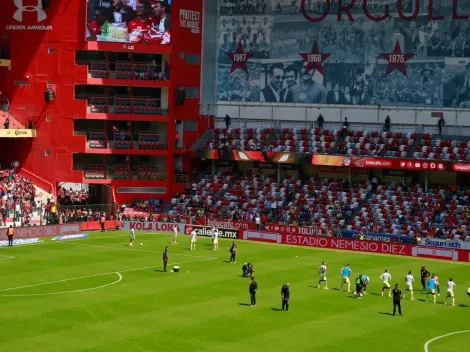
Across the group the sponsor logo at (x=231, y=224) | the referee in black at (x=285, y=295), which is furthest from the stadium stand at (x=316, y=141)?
the referee in black at (x=285, y=295)

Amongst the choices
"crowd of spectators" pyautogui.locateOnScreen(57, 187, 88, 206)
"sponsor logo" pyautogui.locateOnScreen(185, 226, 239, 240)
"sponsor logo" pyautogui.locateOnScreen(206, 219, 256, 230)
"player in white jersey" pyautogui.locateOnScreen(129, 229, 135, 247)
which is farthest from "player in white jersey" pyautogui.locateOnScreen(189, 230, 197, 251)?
"crowd of spectators" pyautogui.locateOnScreen(57, 187, 88, 206)

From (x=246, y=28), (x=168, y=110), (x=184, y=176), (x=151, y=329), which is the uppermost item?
(x=246, y=28)

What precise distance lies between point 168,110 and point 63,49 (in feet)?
34.6

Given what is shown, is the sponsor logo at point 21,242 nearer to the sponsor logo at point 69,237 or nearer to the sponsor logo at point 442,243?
the sponsor logo at point 69,237

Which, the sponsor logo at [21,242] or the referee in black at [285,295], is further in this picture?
the sponsor logo at [21,242]

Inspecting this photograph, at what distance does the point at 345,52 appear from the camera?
85562 mm

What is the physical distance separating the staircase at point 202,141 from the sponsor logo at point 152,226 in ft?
33.0

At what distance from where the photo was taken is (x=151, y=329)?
138 feet

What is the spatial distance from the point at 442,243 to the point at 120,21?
33656 millimetres

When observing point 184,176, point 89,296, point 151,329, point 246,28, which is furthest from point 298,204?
point 151,329

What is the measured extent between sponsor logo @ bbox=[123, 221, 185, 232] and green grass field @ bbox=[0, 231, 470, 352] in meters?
10.0

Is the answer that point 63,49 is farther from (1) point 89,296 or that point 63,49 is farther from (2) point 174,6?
(1) point 89,296

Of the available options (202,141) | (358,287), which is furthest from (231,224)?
(358,287)

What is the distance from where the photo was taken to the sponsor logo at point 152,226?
258 feet
